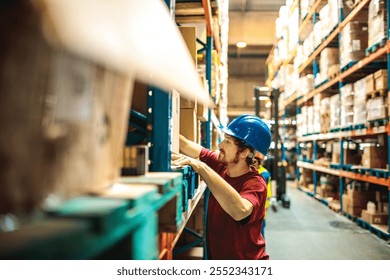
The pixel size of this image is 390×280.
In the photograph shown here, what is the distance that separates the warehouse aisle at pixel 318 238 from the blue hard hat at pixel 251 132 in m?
1.93

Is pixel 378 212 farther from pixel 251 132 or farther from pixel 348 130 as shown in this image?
pixel 251 132

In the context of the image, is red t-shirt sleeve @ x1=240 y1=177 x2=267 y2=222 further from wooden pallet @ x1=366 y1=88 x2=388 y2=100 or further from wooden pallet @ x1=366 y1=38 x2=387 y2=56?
wooden pallet @ x1=366 y1=38 x2=387 y2=56

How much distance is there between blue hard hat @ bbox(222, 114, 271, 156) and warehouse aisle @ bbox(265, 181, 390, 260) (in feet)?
6.34

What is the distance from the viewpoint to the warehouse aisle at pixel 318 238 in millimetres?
3719

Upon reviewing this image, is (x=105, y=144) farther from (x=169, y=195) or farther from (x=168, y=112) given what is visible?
(x=168, y=112)

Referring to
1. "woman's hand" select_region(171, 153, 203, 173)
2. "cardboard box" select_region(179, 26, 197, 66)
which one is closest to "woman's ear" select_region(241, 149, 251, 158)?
"woman's hand" select_region(171, 153, 203, 173)

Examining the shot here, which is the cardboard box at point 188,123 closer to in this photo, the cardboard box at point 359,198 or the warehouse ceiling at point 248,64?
the cardboard box at point 359,198

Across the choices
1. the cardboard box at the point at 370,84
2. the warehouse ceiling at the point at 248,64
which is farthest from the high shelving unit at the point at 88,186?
the warehouse ceiling at the point at 248,64

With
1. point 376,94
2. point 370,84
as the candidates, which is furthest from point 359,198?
point 370,84

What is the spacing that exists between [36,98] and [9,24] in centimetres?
10

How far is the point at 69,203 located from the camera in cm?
48

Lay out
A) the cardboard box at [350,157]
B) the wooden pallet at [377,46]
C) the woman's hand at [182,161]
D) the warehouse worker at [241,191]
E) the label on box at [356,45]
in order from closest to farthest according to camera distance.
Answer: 1. the woman's hand at [182,161]
2. the warehouse worker at [241,191]
3. the wooden pallet at [377,46]
4. the label on box at [356,45]
5. the cardboard box at [350,157]

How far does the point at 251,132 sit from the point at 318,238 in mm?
2853

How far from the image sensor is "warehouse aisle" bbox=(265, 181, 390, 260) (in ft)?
12.2
